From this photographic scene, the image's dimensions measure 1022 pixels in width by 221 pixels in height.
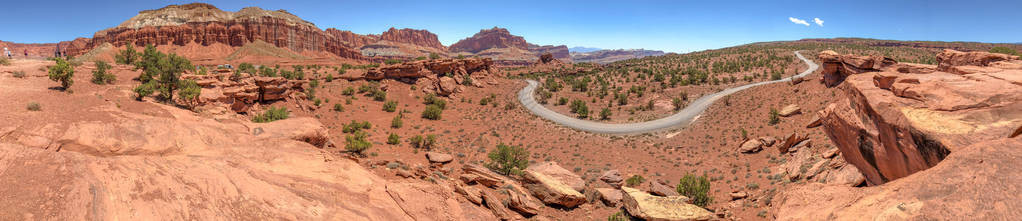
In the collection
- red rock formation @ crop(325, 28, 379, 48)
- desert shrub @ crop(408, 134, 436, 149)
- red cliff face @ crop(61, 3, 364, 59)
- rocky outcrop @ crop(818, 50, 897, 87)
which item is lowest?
desert shrub @ crop(408, 134, 436, 149)

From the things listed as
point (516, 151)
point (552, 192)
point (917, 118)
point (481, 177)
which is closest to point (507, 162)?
point (516, 151)

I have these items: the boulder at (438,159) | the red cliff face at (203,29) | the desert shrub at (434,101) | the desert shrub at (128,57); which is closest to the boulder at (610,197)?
the boulder at (438,159)

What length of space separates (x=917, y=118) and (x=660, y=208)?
7428 millimetres

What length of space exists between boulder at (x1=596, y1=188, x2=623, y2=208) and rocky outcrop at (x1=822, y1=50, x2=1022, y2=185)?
7.69 metres

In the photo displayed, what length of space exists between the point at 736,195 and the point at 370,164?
15.9 metres

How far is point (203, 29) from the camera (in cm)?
7900

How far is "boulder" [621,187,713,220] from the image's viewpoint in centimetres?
1232

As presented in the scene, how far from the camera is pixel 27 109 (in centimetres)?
1062

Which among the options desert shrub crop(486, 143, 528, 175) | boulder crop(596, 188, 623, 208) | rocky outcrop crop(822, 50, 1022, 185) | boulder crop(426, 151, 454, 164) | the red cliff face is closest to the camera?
rocky outcrop crop(822, 50, 1022, 185)

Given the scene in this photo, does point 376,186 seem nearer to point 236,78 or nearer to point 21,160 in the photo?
point 21,160

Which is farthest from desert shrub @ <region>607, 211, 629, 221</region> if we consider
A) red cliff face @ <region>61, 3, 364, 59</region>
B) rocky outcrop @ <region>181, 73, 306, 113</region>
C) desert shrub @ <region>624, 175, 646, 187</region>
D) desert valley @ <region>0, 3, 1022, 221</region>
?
red cliff face @ <region>61, 3, 364, 59</region>

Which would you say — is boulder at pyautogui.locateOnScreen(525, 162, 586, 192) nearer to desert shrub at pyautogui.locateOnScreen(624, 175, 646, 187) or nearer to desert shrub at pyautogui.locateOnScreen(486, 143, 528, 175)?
desert shrub at pyautogui.locateOnScreen(486, 143, 528, 175)

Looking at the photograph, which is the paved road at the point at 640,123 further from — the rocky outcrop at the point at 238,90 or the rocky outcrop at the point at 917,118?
the rocky outcrop at the point at 238,90

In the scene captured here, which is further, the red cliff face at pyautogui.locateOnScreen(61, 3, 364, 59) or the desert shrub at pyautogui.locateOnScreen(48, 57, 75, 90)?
the red cliff face at pyautogui.locateOnScreen(61, 3, 364, 59)
